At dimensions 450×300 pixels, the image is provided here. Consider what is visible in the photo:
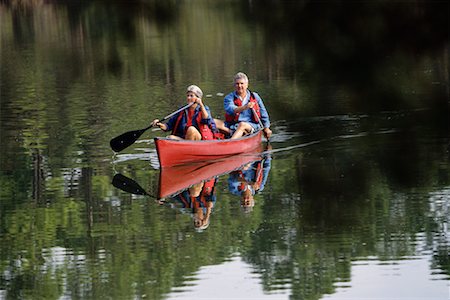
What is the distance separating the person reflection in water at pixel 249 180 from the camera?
1397 cm

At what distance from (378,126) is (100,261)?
29.7 feet

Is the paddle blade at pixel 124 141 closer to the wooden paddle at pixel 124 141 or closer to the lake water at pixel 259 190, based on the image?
the wooden paddle at pixel 124 141

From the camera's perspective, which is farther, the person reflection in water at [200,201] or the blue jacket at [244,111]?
the blue jacket at [244,111]

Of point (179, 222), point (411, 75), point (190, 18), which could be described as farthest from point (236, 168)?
point (190, 18)

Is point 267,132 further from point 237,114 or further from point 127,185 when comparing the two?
point 127,185

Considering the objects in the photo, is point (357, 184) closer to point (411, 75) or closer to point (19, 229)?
point (19, 229)

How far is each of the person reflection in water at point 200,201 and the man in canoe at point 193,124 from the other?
136 cm

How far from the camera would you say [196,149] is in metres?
16.4

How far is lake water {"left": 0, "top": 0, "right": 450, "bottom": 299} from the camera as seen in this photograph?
10531 mm

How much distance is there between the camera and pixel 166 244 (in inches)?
466

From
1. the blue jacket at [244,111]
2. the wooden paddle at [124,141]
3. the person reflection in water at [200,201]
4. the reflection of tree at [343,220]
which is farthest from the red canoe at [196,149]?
the wooden paddle at [124,141]

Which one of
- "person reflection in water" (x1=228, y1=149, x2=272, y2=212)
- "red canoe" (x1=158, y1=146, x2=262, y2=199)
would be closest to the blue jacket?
"red canoe" (x1=158, y1=146, x2=262, y2=199)

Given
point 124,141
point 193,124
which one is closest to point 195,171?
point 193,124

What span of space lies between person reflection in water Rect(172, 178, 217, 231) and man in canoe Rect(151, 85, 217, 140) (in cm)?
136
